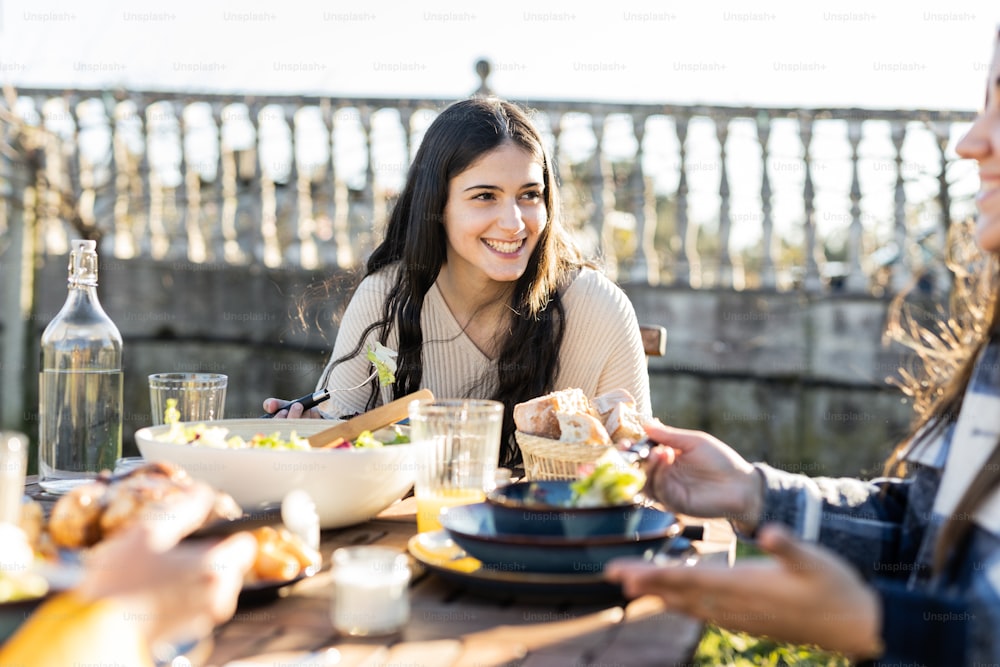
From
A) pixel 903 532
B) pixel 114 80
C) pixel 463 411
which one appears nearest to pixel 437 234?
pixel 463 411

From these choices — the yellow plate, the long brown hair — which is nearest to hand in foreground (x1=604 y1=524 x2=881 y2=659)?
the yellow plate

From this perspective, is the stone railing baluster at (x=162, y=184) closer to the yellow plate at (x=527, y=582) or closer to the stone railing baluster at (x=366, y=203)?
the stone railing baluster at (x=366, y=203)

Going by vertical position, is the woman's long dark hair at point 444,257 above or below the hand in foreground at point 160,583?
above

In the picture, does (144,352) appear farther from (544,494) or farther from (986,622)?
(986,622)

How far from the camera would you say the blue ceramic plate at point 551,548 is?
4.34ft

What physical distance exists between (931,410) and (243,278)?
4.66m

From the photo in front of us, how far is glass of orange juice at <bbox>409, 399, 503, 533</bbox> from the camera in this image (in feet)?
5.34

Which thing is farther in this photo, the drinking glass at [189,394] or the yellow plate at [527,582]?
the drinking glass at [189,394]

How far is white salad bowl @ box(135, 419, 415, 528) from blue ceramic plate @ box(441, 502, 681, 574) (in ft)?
0.79

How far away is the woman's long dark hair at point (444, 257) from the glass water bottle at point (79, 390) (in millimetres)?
1058

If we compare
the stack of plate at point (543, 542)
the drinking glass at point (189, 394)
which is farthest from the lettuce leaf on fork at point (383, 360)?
the stack of plate at point (543, 542)

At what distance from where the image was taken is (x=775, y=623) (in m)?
1.11

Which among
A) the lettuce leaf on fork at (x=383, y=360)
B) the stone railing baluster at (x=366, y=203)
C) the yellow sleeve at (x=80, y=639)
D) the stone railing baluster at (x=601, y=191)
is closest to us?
the yellow sleeve at (x=80, y=639)

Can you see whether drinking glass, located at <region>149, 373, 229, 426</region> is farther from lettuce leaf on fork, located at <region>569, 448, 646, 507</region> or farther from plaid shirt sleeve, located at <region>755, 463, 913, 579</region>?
plaid shirt sleeve, located at <region>755, 463, 913, 579</region>
